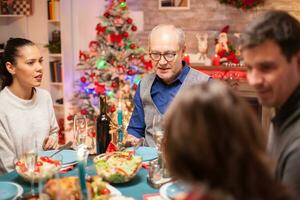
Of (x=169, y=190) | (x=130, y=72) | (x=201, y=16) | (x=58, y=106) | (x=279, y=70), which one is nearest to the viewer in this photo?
(x=279, y=70)

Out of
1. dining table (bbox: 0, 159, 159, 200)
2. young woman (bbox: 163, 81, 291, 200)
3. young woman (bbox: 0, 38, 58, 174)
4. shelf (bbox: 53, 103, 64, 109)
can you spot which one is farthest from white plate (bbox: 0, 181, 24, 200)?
shelf (bbox: 53, 103, 64, 109)

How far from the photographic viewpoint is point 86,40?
5164mm

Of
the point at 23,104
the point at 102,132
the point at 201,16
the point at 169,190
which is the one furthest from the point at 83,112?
the point at 169,190

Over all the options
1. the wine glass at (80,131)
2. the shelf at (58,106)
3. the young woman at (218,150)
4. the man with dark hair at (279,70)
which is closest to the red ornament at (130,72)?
the shelf at (58,106)

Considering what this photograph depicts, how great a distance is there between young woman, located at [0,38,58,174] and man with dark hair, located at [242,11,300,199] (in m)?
1.40

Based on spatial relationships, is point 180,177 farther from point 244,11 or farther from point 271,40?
point 244,11

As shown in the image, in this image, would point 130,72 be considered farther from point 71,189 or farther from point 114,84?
point 71,189

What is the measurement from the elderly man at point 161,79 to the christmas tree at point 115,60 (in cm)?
190

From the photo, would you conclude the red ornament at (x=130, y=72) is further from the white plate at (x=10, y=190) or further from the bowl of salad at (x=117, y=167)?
the white plate at (x=10, y=190)

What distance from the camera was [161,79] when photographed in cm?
258

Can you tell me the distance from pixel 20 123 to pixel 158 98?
33.8 inches

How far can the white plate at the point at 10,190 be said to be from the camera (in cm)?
151

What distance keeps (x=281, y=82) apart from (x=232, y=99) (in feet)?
1.47

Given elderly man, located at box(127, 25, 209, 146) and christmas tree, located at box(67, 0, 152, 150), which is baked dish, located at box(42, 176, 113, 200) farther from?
christmas tree, located at box(67, 0, 152, 150)
